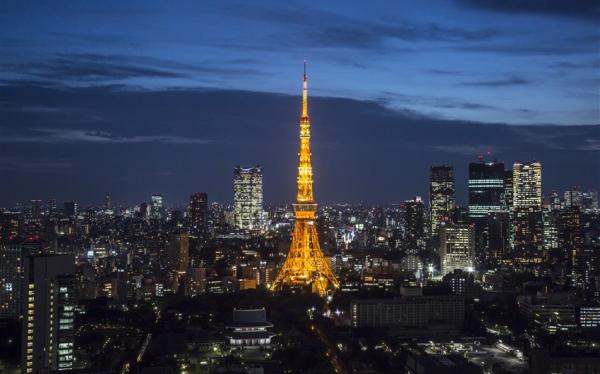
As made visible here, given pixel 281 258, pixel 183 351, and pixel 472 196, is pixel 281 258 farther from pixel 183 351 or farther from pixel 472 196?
pixel 183 351

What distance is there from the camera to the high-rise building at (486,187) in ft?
121

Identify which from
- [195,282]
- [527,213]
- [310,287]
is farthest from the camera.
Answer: [527,213]

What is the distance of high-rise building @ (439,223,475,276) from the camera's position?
29.3 meters

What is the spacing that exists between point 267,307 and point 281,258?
943cm

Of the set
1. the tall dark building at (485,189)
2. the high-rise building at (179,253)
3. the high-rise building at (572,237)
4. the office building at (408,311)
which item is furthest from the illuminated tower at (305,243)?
the tall dark building at (485,189)

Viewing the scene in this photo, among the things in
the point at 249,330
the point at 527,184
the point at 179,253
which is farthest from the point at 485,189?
the point at 249,330

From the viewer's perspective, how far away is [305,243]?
67.0 ft

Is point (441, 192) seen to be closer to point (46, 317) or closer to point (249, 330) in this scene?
point (249, 330)

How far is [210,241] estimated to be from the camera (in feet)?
110

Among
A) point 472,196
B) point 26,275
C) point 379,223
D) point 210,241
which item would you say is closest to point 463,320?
point 26,275

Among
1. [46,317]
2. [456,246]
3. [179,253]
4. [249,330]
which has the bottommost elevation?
[249,330]

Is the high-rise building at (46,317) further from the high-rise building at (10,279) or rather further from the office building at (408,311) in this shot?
the office building at (408,311)

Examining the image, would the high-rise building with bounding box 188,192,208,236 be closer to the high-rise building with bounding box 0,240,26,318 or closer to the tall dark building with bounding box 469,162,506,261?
the tall dark building with bounding box 469,162,506,261

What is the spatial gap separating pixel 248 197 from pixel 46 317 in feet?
99.0
